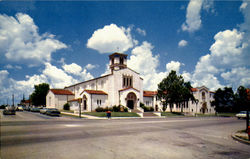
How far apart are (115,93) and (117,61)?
406 inches

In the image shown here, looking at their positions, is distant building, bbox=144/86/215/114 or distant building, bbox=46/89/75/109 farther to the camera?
distant building, bbox=144/86/215/114

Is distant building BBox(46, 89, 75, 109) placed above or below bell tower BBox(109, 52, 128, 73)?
below

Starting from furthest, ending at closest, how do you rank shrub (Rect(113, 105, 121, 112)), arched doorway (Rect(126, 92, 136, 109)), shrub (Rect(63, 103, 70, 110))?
shrub (Rect(63, 103, 70, 110)) < arched doorway (Rect(126, 92, 136, 109)) < shrub (Rect(113, 105, 121, 112))

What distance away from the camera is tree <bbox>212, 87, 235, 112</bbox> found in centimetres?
5434

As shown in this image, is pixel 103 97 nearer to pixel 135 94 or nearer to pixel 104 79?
pixel 104 79

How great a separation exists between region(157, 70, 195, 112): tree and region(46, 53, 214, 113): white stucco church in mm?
4264

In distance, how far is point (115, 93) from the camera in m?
42.9

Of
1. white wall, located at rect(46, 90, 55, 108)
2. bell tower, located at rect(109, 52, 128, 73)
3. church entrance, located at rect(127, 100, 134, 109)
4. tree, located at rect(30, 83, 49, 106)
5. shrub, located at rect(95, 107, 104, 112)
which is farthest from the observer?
tree, located at rect(30, 83, 49, 106)

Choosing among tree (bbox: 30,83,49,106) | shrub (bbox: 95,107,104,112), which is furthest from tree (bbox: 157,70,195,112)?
tree (bbox: 30,83,49,106)

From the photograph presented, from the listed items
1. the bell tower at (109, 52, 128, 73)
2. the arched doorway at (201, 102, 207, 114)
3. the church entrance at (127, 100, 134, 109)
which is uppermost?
the bell tower at (109, 52, 128, 73)

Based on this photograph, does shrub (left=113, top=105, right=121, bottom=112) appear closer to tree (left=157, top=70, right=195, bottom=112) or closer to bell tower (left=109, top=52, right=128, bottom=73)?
bell tower (left=109, top=52, right=128, bottom=73)

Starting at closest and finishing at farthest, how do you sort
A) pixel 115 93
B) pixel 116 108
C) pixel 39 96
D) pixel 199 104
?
pixel 116 108
pixel 115 93
pixel 199 104
pixel 39 96

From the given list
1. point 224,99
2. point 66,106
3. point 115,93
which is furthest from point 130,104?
point 224,99

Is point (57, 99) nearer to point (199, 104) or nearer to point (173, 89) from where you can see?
point (173, 89)
